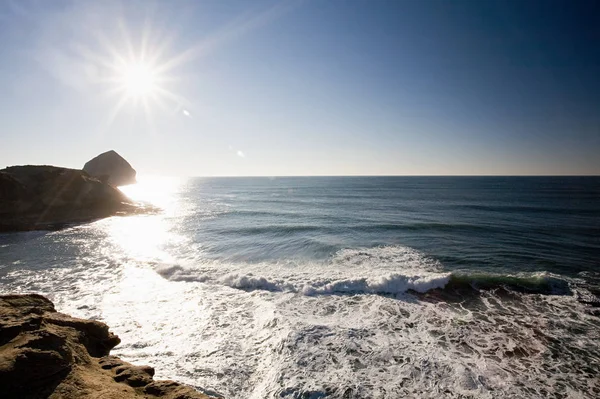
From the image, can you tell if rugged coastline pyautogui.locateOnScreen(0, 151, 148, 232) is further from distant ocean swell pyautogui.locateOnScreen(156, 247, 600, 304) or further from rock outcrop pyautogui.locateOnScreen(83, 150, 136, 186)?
rock outcrop pyautogui.locateOnScreen(83, 150, 136, 186)

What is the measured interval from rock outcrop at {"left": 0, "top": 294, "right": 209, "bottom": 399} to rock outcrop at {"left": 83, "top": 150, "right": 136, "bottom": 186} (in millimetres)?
113055

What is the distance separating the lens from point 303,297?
11836mm

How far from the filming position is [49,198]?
30.5 metres

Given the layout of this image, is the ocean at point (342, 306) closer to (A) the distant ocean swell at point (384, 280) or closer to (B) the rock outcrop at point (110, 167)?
(A) the distant ocean swell at point (384, 280)

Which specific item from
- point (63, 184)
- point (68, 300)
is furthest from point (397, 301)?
point (63, 184)

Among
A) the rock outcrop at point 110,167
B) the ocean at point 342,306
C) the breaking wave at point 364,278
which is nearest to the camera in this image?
the ocean at point 342,306

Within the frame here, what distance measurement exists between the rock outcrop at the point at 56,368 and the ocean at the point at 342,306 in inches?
65.0

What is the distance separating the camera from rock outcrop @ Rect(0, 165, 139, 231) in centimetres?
2756

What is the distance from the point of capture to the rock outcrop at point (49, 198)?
90.4ft

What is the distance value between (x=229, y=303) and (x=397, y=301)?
7.38 m

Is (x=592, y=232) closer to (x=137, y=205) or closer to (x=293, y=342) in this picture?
(x=293, y=342)

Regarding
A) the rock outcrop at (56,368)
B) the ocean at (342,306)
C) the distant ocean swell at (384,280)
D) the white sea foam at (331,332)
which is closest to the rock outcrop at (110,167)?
the ocean at (342,306)

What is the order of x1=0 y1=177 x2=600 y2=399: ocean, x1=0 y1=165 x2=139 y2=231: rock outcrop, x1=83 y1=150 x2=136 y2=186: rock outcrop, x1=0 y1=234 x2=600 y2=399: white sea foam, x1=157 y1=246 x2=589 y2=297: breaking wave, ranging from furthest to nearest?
x1=83 y1=150 x2=136 y2=186: rock outcrop < x1=0 y1=165 x2=139 y2=231: rock outcrop < x1=157 y1=246 x2=589 y2=297: breaking wave < x1=0 y1=177 x2=600 y2=399: ocean < x1=0 y1=234 x2=600 y2=399: white sea foam

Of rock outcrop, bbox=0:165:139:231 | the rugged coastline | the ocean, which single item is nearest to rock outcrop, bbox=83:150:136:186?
the rugged coastline
